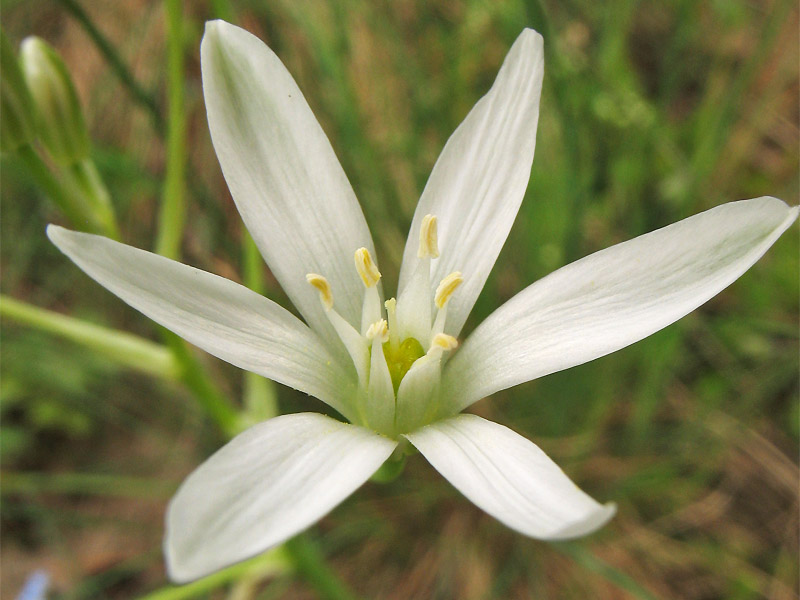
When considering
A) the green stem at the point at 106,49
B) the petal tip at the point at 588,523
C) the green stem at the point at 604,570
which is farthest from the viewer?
the green stem at the point at 604,570

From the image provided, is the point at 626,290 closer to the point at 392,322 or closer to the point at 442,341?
the point at 442,341

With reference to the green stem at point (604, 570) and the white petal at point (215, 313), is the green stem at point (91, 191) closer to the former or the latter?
the white petal at point (215, 313)

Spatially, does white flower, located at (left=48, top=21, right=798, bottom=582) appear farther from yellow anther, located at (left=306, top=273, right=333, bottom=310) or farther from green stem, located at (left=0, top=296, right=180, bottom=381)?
green stem, located at (left=0, top=296, right=180, bottom=381)

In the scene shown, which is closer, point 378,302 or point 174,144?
point 378,302

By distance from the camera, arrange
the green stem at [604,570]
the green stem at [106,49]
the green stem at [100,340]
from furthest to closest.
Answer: the green stem at [604,570] < the green stem at [106,49] < the green stem at [100,340]

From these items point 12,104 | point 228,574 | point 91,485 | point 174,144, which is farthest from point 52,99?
point 91,485

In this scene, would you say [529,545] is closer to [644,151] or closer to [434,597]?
[434,597]

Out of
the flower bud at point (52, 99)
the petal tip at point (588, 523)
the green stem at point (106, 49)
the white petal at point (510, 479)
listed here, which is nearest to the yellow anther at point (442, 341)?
the white petal at point (510, 479)

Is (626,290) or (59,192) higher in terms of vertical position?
(59,192)
